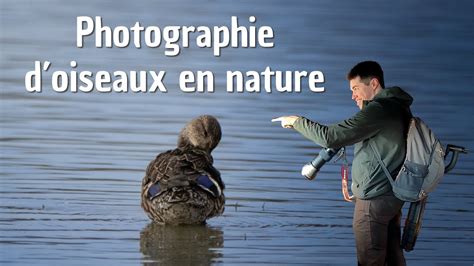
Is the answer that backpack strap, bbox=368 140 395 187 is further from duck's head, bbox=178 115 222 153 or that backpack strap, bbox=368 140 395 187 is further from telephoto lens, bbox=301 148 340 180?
duck's head, bbox=178 115 222 153

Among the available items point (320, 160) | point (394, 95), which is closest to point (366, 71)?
point (394, 95)

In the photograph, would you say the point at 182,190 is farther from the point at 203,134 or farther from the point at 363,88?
the point at 363,88

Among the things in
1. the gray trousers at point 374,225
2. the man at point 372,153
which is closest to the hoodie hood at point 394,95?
the man at point 372,153

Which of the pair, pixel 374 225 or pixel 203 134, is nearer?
pixel 374 225

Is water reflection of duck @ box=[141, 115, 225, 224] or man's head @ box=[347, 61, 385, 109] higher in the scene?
man's head @ box=[347, 61, 385, 109]

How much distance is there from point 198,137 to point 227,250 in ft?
11.5

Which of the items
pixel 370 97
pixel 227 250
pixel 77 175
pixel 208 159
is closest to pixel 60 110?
pixel 77 175

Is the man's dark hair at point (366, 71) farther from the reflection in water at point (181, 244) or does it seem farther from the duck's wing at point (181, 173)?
the duck's wing at point (181, 173)

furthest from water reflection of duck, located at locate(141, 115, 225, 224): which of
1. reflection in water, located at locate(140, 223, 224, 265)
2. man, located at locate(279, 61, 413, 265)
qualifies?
man, located at locate(279, 61, 413, 265)

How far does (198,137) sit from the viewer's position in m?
17.2

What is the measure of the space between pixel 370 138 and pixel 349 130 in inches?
8.8

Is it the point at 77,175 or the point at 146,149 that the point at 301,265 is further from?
the point at 146,149

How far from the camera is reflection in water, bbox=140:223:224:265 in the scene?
13.4m

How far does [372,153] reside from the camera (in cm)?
1205
